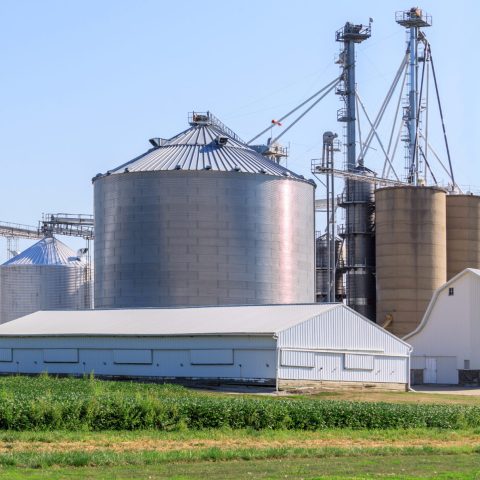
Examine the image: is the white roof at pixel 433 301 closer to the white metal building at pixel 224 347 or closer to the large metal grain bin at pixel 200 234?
the large metal grain bin at pixel 200 234

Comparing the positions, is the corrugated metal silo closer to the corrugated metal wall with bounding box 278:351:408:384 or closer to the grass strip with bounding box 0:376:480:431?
the corrugated metal wall with bounding box 278:351:408:384

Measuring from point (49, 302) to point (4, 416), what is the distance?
5446 cm

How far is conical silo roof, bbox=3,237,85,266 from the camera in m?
90.4

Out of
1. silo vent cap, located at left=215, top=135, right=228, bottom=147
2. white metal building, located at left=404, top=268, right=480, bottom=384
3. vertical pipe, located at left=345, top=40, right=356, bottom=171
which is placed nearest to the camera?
white metal building, located at left=404, top=268, right=480, bottom=384

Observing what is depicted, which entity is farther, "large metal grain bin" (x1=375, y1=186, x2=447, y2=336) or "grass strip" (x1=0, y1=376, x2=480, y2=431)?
"large metal grain bin" (x1=375, y1=186, x2=447, y2=336)

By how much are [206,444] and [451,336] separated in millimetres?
40413

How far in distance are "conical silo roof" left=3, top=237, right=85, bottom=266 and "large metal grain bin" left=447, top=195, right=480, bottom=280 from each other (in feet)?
93.0

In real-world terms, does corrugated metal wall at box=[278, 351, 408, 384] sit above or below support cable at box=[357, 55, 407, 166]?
below

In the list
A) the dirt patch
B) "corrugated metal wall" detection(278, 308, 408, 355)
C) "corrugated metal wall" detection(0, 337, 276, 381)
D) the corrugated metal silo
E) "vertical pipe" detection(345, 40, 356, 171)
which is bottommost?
the dirt patch

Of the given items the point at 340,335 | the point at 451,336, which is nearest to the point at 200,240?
the point at 340,335

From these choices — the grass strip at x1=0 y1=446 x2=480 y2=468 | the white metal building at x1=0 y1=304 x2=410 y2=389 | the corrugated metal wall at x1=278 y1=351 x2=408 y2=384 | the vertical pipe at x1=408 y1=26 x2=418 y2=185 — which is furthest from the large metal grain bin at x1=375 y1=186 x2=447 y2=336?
the grass strip at x1=0 y1=446 x2=480 y2=468

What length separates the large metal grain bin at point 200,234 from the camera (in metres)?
68.0

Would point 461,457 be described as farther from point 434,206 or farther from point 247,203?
point 434,206

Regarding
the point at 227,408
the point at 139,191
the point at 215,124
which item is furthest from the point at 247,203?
the point at 227,408
